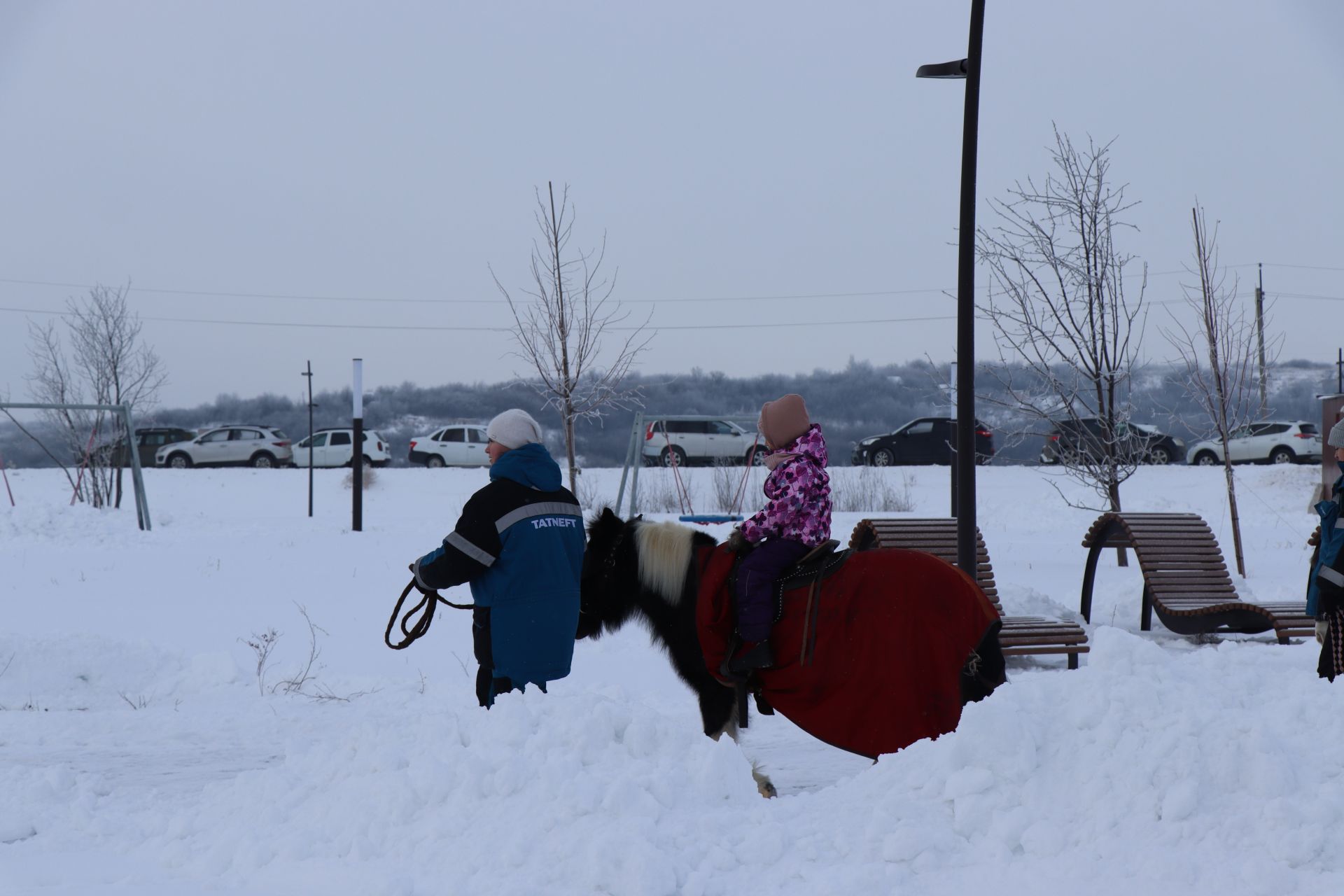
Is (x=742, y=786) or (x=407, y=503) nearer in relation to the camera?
(x=742, y=786)

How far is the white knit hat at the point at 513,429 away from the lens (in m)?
4.44

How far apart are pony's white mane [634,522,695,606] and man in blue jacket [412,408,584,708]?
0.62m

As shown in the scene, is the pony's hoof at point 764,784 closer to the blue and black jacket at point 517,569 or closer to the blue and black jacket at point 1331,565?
the blue and black jacket at point 517,569

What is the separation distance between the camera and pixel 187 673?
7059mm

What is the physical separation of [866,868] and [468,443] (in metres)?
32.2

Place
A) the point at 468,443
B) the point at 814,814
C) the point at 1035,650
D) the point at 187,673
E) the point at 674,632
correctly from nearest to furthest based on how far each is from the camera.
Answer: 1. the point at 814,814
2. the point at 674,632
3. the point at 1035,650
4. the point at 187,673
5. the point at 468,443

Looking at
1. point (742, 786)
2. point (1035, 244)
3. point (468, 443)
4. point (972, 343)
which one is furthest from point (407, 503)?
point (742, 786)

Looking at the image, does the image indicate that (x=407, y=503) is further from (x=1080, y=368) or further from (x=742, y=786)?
(x=742, y=786)

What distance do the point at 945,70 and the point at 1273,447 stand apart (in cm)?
2736

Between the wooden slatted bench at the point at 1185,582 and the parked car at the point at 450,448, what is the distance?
88.8ft

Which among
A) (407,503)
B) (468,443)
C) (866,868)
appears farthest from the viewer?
(468,443)

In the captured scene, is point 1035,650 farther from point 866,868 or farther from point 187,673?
point 187,673

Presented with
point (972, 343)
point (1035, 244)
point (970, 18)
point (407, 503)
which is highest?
point (970, 18)

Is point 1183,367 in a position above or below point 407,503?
above
